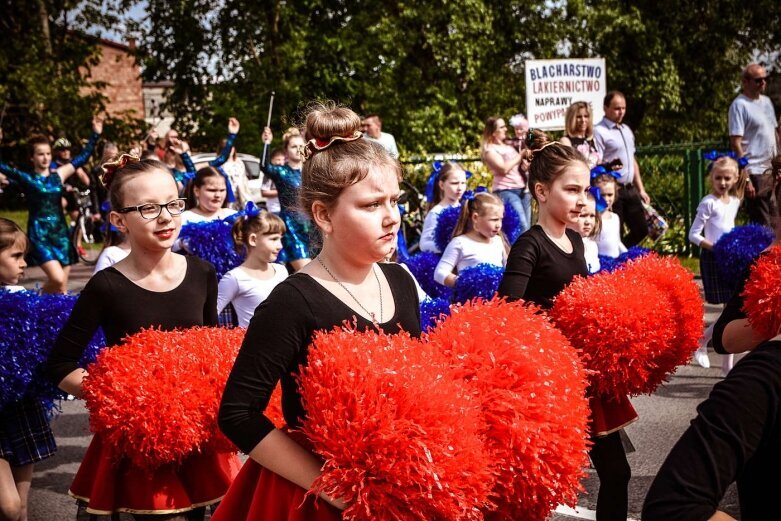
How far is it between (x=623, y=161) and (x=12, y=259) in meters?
6.87

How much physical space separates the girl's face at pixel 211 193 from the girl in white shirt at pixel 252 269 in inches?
A: 32.6

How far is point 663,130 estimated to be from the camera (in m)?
25.9

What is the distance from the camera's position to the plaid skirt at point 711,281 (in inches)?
274

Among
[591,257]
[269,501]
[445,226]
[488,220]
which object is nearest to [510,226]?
[445,226]

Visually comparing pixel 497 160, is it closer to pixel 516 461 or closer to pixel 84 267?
pixel 516 461

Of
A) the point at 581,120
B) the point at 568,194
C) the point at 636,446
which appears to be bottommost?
the point at 636,446

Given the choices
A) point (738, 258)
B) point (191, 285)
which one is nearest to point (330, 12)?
point (738, 258)

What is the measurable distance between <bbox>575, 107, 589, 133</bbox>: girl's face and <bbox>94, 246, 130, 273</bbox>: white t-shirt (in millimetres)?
4620

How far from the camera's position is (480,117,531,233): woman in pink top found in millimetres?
9320

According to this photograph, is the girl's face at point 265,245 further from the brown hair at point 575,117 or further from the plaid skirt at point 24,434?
the brown hair at point 575,117

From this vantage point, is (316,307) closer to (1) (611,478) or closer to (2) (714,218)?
(1) (611,478)

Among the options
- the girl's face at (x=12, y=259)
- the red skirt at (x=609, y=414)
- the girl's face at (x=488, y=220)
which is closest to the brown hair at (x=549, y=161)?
the red skirt at (x=609, y=414)

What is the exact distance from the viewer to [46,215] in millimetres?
9016

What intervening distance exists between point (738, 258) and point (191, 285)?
172 inches
